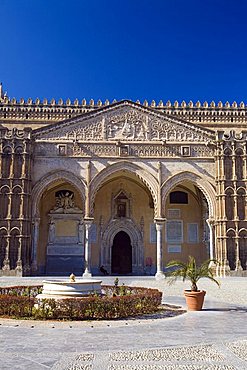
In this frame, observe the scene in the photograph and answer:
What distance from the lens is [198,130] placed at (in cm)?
2550

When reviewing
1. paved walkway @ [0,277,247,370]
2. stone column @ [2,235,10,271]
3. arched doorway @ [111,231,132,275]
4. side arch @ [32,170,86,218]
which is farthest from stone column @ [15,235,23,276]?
paved walkway @ [0,277,247,370]

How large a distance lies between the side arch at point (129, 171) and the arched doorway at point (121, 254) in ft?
14.7

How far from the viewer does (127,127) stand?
25.5 meters

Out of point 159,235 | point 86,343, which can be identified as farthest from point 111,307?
point 159,235

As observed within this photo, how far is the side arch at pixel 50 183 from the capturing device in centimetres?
2423

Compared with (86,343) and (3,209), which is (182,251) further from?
(86,343)

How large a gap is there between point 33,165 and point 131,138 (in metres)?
6.08

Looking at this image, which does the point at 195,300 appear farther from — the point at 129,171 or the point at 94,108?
the point at 94,108

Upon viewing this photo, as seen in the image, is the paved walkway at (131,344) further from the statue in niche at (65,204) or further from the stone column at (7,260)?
the statue in niche at (65,204)

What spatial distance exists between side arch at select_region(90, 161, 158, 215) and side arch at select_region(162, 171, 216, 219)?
0.60 metres

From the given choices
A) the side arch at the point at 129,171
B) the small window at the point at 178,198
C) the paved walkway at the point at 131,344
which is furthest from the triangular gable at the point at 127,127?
the paved walkway at the point at 131,344

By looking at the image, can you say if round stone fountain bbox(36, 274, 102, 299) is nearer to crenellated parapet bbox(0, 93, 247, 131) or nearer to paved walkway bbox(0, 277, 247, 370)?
paved walkway bbox(0, 277, 247, 370)

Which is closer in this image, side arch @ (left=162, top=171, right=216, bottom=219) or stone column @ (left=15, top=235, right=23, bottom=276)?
stone column @ (left=15, top=235, right=23, bottom=276)

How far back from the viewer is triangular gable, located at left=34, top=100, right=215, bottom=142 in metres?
25.2
